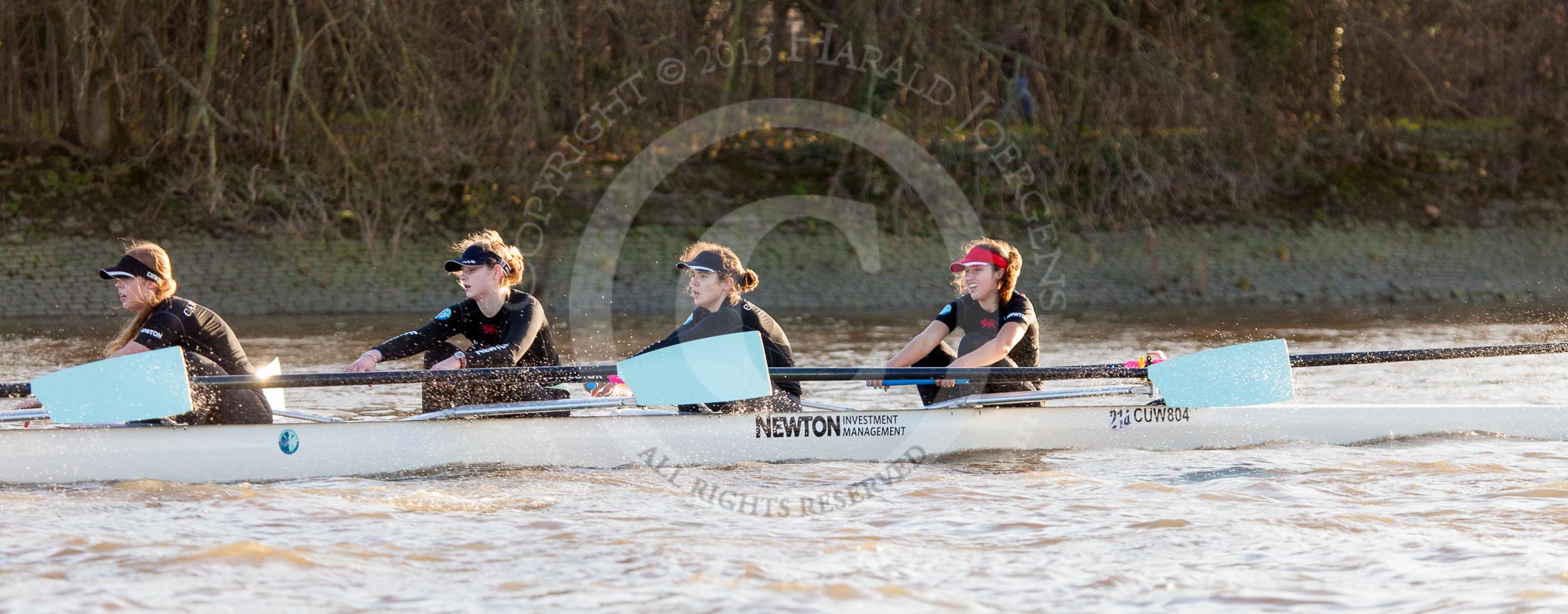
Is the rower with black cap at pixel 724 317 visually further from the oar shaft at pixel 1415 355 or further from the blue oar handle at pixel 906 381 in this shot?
the oar shaft at pixel 1415 355

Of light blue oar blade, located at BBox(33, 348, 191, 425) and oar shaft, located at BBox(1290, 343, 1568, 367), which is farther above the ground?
light blue oar blade, located at BBox(33, 348, 191, 425)

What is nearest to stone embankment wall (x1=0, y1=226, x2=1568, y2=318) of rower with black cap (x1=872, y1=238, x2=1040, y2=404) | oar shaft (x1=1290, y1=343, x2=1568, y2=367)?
rower with black cap (x1=872, y1=238, x2=1040, y2=404)

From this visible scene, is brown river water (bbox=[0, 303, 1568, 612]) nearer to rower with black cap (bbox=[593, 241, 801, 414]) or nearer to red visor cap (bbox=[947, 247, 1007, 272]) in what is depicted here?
rower with black cap (bbox=[593, 241, 801, 414])

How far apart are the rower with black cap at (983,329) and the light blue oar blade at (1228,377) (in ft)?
2.40

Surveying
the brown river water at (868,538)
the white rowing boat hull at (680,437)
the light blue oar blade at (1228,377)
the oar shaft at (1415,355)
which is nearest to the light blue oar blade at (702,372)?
the white rowing boat hull at (680,437)

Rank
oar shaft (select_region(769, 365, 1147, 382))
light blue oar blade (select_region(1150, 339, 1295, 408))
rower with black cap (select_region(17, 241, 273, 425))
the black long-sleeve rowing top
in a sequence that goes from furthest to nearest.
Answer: light blue oar blade (select_region(1150, 339, 1295, 408)) < the black long-sleeve rowing top < oar shaft (select_region(769, 365, 1147, 382)) < rower with black cap (select_region(17, 241, 273, 425))

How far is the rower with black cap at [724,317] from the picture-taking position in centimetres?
772

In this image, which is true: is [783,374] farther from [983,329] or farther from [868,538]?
[868,538]

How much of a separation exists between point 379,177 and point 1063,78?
29.2ft

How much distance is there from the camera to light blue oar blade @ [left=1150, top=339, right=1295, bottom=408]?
27.0 ft

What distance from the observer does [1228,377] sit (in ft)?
27.1

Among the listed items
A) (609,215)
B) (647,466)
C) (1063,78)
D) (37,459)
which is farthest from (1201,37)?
(37,459)

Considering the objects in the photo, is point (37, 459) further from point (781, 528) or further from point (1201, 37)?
point (1201, 37)

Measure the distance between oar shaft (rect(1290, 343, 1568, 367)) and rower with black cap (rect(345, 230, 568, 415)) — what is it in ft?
13.2
